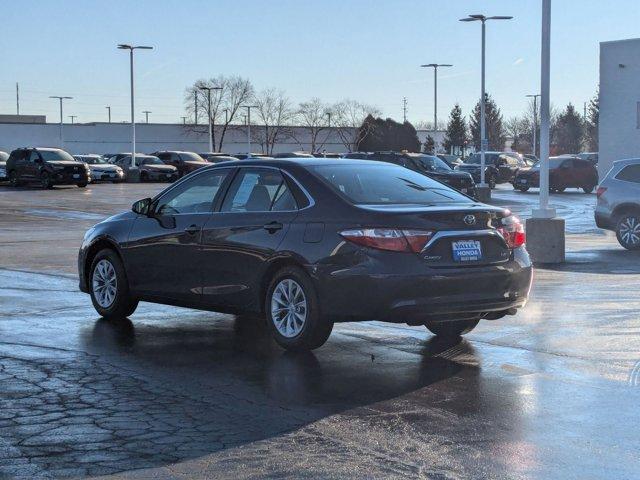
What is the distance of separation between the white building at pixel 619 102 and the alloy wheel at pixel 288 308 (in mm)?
34176

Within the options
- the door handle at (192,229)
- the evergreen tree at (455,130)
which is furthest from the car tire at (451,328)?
the evergreen tree at (455,130)

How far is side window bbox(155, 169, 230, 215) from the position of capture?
9836 mm

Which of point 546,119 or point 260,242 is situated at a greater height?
point 546,119

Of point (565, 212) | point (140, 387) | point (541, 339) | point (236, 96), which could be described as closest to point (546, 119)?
point (541, 339)

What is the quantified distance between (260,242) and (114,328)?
2007 mm

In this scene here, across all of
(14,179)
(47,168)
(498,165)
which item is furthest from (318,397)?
(498,165)

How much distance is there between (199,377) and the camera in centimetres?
789

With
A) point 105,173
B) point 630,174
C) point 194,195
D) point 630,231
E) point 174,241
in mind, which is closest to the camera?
point 174,241

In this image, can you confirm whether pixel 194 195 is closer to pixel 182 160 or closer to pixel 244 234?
pixel 244 234

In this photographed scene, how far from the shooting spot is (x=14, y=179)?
169ft

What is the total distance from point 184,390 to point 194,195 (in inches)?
118

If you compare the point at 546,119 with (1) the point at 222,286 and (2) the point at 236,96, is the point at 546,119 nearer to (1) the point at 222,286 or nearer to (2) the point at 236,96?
(1) the point at 222,286

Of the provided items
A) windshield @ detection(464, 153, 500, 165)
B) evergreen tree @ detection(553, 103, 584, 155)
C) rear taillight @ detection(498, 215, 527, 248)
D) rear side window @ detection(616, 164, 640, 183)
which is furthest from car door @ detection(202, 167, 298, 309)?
evergreen tree @ detection(553, 103, 584, 155)

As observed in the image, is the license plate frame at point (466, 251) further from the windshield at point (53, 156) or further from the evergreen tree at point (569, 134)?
the evergreen tree at point (569, 134)
